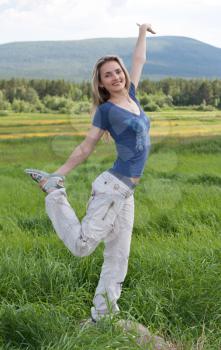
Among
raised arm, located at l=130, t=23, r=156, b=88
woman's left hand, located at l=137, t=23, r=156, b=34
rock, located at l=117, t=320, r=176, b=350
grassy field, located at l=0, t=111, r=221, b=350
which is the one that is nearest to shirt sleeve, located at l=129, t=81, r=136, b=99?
raised arm, located at l=130, t=23, r=156, b=88

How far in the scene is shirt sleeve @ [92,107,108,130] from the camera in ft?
12.1

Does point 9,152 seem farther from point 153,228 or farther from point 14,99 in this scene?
point 153,228

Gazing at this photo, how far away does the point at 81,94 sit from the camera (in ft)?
73.2

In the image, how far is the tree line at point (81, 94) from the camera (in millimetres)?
20183

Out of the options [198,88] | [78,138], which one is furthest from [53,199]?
[198,88]

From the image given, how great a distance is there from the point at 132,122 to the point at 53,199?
68 centimetres

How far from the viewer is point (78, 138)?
2122 cm

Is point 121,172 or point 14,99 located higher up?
point 121,172

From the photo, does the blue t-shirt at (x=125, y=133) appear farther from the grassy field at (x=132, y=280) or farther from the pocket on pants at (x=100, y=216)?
the grassy field at (x=132, y=280)

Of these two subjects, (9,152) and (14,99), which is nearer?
(9,152)

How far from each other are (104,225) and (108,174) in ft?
1.04

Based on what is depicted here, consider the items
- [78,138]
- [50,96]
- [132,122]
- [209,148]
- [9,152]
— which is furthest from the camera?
[50,96]

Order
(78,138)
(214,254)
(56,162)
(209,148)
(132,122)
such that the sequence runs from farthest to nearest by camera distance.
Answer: (78,138) < (209,148) < (56,162) < (214,254) < (132,122)

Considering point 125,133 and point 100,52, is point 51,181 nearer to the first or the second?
point 125,133
